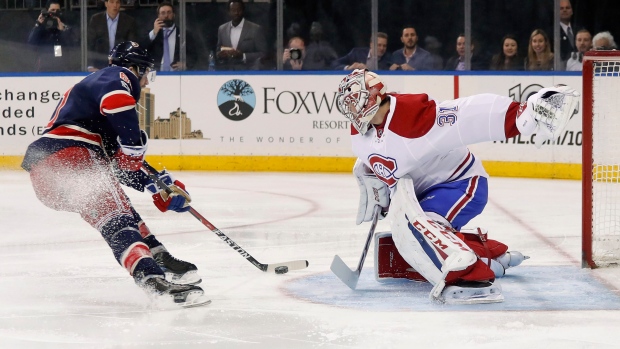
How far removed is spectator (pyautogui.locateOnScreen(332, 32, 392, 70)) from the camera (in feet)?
26.7

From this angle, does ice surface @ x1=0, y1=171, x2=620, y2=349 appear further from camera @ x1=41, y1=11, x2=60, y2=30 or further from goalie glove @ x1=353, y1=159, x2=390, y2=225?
camera @ x1=41, y1=11, x2=60, y2=30

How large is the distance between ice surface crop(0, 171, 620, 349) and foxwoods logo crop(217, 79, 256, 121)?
235cm

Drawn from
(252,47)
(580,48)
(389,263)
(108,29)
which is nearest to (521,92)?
(580,48)

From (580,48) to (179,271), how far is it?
4.75 m

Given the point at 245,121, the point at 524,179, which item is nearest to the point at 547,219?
the point at 524,179

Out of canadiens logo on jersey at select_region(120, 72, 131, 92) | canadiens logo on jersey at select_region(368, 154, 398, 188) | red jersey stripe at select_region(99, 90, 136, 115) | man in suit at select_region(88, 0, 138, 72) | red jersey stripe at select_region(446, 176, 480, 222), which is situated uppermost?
man in suit at select_region(88, 0, 138, 72)

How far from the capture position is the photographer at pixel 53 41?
8516mm

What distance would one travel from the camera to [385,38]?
26.7 ft

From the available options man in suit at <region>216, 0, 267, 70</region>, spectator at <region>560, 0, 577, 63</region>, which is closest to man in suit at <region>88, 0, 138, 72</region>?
man in suit at <region>216, 0, 267, 70</region>

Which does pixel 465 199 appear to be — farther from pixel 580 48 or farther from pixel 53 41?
pixel 53 41

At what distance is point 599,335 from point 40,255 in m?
2.46

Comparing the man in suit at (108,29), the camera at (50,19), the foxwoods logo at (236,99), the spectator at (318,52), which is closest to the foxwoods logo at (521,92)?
the spectator at (318,52)

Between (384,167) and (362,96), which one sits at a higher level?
(362,96)

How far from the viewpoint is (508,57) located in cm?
780
